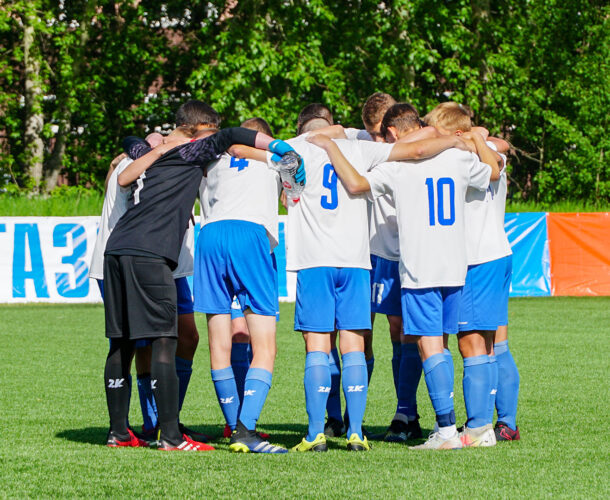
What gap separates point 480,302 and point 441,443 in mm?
887

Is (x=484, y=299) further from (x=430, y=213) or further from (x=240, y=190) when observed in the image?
(x=240, y=190)

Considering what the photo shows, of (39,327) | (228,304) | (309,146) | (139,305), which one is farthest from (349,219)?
(39,327)

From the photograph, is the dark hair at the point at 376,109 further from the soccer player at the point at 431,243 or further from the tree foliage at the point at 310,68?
the tree foliage at the point at 310,68

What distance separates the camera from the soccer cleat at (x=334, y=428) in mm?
6684

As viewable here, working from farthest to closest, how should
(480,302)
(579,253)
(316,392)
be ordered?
(579,253) → (480,302) → (316,392)

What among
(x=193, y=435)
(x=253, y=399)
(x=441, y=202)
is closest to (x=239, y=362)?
(x=193, y=435)

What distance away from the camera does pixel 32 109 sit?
27734 millimetres

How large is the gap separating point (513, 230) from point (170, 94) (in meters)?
15.1

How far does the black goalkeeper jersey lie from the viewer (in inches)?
225

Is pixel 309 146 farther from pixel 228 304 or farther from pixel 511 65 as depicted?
pixel 511 65

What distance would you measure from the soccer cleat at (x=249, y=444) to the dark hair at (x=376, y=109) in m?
2.31

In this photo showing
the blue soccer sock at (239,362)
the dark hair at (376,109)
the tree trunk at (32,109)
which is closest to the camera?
the blue soccer sock at (239,362)

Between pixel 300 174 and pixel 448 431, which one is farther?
pixel 448 431

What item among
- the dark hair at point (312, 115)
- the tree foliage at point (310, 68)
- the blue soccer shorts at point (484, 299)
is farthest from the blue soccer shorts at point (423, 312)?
the tree foliage at point (310, 68)
